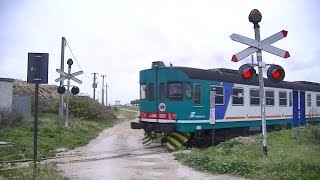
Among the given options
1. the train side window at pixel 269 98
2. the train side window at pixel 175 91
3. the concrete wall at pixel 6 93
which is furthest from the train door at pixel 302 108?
the concrete wall at pixel 6 93

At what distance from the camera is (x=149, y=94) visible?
16.8 meters

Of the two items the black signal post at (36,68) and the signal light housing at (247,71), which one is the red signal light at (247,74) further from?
the black signal post at (36,68)

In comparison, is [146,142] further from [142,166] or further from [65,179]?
[65,179]

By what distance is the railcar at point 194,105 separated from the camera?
617 inches

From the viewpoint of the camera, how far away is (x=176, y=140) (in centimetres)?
1619

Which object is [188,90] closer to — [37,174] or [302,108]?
[37,174]

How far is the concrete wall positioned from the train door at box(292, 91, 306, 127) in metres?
15.6

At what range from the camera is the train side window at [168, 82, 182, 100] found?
1570 centimetres

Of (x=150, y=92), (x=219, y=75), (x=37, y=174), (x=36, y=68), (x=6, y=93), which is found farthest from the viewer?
(x=6, y=93)

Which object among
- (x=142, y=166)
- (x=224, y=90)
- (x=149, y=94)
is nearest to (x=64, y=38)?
(x=149, y=94)

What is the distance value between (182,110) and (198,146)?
2400mm

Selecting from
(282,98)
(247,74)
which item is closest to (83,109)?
(282,98)

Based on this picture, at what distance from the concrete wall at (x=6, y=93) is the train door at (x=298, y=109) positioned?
1555 cm

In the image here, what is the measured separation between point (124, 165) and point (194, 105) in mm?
4931
